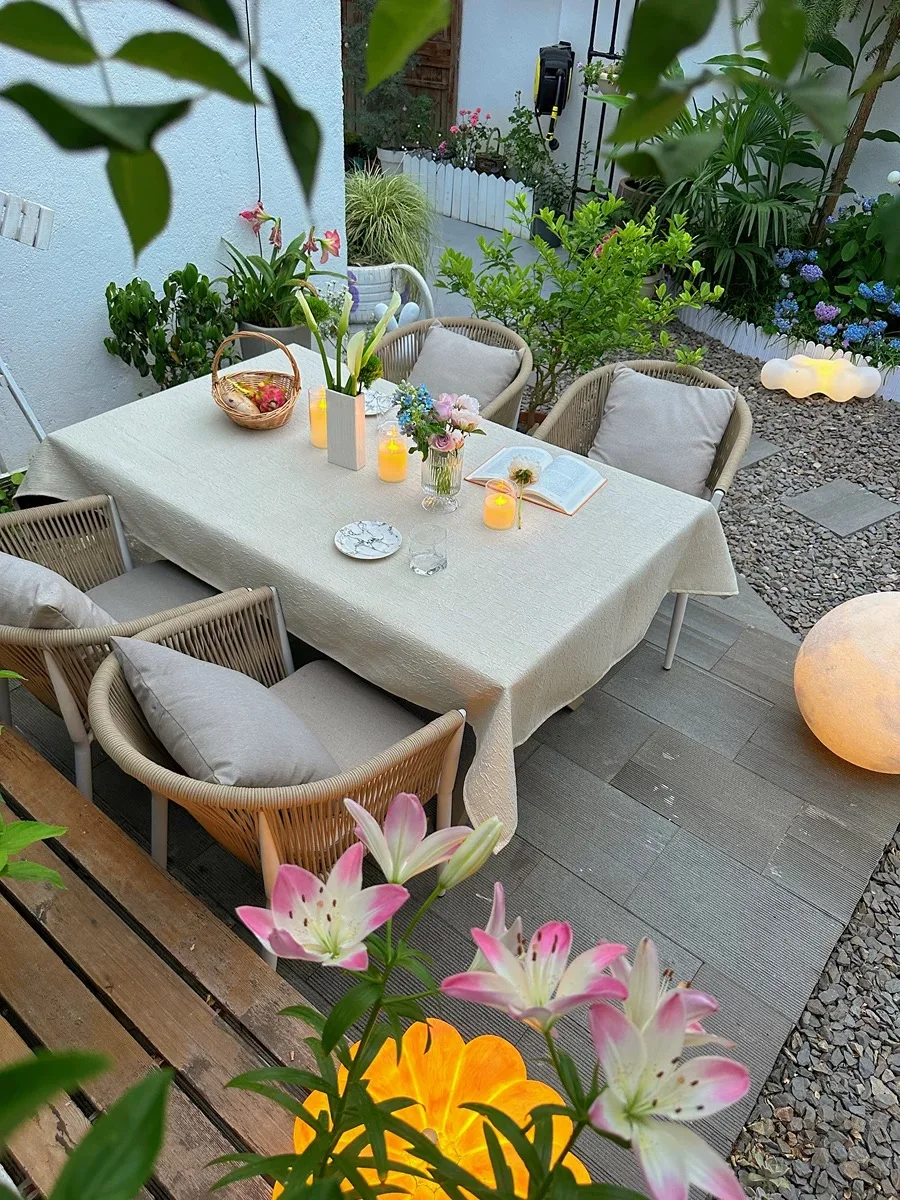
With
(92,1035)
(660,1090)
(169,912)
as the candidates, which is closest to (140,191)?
(660,1090)

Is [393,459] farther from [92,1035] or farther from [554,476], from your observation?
[92,1035]

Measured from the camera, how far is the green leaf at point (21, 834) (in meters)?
1.25

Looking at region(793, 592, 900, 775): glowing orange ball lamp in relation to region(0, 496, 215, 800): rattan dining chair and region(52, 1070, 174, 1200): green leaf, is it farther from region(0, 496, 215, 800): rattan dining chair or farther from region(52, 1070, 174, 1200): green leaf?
region(52, 1070, 174, 1200): green leaf

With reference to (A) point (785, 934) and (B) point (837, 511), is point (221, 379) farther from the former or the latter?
(B) point (837, 511)

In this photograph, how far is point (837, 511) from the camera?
389 cm

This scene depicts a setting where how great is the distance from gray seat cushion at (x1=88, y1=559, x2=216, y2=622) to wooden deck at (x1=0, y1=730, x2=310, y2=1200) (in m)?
0.73

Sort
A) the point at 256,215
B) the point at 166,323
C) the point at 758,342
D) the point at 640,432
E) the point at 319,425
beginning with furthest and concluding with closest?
the point at 758,342 < the point at 256,215 < the point at 166,323 < the point at 640,432 < the point at 319,425

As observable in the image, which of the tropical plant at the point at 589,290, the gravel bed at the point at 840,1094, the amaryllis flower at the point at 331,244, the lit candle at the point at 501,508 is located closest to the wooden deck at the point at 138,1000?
the gravel bed at the point at 840,1094

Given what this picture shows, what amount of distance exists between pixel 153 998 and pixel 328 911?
0.98m

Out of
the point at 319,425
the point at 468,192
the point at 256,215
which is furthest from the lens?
the point at 468,192

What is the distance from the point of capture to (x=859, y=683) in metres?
2.45

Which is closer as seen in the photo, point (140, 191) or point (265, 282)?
point (140, 191)

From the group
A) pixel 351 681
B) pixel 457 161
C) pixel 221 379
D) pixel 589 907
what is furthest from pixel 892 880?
pixel 457 161

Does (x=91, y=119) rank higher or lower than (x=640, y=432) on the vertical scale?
higher
